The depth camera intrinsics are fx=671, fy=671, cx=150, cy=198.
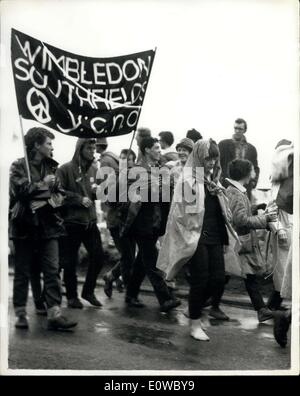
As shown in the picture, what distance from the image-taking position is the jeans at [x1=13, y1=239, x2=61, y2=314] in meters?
6.18

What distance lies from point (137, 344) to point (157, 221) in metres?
1.19

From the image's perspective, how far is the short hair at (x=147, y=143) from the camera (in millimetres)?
6535

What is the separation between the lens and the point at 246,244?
262 inches

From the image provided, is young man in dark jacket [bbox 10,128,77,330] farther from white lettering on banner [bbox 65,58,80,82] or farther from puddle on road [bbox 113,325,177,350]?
white lettering on banner [bbox 65,58,80,82]

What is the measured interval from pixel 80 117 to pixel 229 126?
57.2 inches

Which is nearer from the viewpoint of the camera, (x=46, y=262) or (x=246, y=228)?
(x=46, y=262)

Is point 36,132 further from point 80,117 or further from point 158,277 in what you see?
point 158,277

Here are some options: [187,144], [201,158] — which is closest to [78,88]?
[187,144]

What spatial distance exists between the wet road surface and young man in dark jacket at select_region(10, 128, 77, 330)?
0.14 meters

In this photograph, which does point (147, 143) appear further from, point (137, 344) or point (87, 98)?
point (137, 344)

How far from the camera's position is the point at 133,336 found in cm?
636

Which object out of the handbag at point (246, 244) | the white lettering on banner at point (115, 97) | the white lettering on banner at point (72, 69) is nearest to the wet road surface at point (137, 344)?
the handbag at point (246, 244)

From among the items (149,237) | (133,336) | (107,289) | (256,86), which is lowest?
(133,336)
